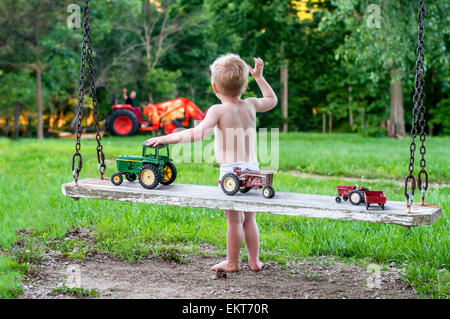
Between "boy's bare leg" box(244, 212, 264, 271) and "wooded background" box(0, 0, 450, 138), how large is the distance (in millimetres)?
7970

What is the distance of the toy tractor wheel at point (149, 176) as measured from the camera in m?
3.74

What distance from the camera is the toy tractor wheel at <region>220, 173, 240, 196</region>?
3536mm

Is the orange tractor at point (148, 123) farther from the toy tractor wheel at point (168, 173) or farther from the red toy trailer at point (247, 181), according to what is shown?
the red toy trailer at point (247, 181)

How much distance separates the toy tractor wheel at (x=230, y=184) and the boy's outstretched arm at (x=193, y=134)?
1.02ft

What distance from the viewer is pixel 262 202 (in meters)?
3.31

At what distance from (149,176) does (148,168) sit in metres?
0.06

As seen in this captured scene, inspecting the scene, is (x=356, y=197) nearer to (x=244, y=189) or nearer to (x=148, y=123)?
(x=244, y=189)

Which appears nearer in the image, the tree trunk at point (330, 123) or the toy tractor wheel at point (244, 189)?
the toy tractor wheel at point (244, 189)

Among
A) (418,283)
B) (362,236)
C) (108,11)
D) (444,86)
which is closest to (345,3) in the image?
(362,236)

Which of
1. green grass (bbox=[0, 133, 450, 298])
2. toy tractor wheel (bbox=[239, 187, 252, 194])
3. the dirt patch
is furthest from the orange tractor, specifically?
toy tractor wheel (bbox=[239, 187, 252, 194])

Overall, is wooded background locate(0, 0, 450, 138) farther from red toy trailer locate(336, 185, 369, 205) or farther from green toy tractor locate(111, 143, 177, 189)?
red toy trailer locate(336, 185, 369, 205)

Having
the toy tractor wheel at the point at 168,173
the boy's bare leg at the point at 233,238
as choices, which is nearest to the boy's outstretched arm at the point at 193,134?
the toy tractor wheel at the point at 168,173
